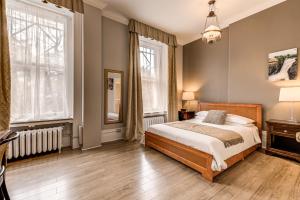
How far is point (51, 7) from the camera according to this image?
2939 millimetres

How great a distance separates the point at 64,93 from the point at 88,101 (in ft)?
1.61

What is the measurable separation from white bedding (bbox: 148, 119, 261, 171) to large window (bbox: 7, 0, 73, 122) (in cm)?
202

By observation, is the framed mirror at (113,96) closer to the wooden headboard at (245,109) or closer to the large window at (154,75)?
the large window at (154,75)

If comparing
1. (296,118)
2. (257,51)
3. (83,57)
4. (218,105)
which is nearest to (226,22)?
(257,51)

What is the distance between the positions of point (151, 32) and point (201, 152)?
3439 millimetres

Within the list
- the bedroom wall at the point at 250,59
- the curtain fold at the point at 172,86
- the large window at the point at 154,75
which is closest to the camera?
the bedroom wall at the point at 250,59

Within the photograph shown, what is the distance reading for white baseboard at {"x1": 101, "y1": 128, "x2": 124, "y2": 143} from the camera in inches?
145

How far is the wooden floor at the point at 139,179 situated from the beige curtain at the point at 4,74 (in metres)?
0.78

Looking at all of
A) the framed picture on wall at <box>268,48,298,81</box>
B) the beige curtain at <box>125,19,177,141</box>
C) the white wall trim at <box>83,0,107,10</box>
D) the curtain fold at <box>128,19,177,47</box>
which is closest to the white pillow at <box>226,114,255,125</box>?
the framed picture on wall at <box>268,48,298,81</box>

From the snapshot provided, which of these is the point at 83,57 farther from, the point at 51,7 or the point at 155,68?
the point at 155,68

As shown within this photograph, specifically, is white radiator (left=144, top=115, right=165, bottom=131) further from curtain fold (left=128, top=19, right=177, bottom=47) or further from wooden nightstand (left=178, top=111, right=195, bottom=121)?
curtain fold (left=128, top=19, right=177, bottom=47)

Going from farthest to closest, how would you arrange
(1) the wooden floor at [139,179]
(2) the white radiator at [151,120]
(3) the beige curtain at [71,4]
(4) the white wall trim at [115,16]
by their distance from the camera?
(2) the white radiator at [151,120], (4) the white wall trim at [115,16], (3) the beige curtain at [71,4], (1) the wooden floor at [139,179]

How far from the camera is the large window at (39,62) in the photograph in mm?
2604

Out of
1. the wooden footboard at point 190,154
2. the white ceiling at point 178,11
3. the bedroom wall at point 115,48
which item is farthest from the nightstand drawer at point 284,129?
the bedroom wall at point 115,48
